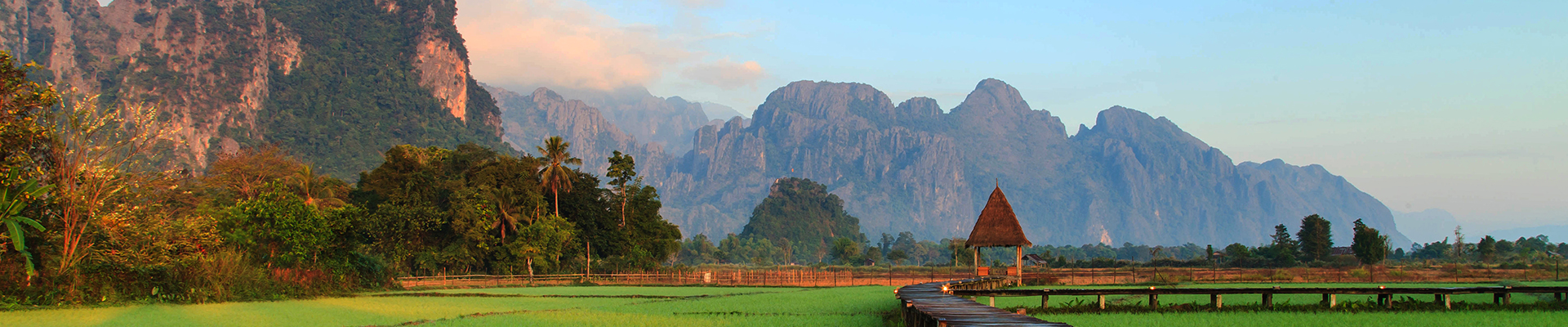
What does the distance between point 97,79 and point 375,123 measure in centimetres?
4692

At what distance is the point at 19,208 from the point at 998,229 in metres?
32.6

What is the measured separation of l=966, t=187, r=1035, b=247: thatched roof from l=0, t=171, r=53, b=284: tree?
31.1 m

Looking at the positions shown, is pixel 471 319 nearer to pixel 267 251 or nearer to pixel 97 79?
pixel 267 251

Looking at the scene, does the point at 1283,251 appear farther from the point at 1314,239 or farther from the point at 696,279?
the point at 696,279

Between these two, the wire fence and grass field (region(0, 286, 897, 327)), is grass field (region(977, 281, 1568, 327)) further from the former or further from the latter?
the wire fence

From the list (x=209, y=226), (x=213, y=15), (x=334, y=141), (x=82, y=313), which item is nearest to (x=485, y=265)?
(x=209, y=226)

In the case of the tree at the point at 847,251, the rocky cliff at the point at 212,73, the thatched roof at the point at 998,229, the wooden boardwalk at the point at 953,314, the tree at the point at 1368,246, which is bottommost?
the tree at the point at 847,251

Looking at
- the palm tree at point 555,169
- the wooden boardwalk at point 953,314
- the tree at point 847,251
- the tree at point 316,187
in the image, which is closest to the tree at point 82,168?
the wooden boardwalk at point 953,314

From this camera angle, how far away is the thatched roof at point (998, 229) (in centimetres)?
4047

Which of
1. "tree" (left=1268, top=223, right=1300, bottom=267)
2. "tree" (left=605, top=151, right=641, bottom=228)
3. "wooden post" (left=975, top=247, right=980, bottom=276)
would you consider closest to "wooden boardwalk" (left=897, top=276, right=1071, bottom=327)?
"wooden post" (left=975, top=247, right=980, bottom=276)

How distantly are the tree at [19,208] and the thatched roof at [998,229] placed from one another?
31.1 metres

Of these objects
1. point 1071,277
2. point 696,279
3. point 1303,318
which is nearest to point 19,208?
point 1303,318

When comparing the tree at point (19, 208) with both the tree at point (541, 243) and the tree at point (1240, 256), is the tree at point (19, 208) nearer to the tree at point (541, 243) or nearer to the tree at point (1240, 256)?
the tree at point (541, 243)

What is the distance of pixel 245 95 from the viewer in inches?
7249
